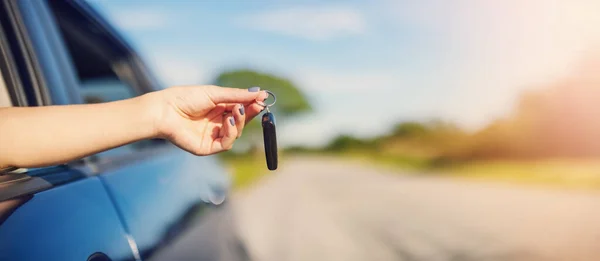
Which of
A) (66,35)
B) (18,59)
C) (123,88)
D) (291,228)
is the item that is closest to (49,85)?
(18,59)

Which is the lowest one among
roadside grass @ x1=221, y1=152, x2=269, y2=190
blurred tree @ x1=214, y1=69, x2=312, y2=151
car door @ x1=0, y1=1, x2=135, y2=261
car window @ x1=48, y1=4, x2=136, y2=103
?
car door @ x1=0, y1=1, x2=135, y2=261

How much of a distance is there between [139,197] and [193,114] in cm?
45

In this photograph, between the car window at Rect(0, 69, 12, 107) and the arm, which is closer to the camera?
the arm

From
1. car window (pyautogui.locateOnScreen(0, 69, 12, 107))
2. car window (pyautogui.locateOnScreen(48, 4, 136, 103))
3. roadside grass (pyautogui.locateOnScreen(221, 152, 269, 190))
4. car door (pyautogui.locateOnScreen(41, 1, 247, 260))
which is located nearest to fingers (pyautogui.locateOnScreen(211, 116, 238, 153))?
car door (pyautogui.locateOnScreen(41, 1, 247, 260))

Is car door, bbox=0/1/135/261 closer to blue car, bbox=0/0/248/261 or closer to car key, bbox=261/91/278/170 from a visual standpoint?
blue car, bbox=0/0/248/261

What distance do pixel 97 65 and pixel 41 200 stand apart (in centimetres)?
227

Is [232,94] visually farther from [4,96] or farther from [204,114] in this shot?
[4,96]

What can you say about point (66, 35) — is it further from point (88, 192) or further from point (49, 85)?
point (88, 192)

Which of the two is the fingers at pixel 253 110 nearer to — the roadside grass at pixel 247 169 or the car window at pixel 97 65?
the car window at pixel 97 65

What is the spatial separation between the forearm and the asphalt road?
7.86 feet

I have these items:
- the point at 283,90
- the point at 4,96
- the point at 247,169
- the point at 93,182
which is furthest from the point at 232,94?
the point at 283,90

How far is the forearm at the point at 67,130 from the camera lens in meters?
2.10

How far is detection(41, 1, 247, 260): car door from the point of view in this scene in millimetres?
2744

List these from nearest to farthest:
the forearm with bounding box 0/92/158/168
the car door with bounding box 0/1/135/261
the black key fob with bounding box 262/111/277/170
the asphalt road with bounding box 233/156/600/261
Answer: the car door with bounding box 0/1/135/261 < the forearm with bounding box 0/92/158/168 < the black key fob with bounding box 262/111/277/170 < the asphalt road with bounding box 233/156/600/261
